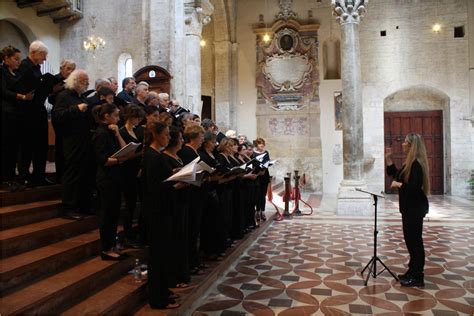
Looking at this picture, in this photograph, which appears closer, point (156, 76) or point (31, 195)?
point (31, 195)

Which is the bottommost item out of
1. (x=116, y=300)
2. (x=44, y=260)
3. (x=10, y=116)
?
(x=116, y=300)

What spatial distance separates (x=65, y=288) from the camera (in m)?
3.23

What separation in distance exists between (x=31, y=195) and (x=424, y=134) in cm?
1441

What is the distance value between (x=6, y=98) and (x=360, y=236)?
20.5 feet

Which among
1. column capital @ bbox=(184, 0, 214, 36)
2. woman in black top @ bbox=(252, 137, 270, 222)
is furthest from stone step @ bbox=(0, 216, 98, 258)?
column capital @ bbox=(184, 0, 214, 36)

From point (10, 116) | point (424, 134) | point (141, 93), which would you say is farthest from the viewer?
point (424, 134)

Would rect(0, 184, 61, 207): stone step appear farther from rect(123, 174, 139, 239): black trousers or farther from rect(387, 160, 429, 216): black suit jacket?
rect(387, 160, 429, 216): black suit jacket

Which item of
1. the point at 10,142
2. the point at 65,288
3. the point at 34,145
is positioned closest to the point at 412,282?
the point at 65,288

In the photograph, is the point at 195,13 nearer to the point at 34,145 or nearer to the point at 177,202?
the point at 34,145

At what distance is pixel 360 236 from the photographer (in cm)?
775

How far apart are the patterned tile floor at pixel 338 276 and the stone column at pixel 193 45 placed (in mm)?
4040

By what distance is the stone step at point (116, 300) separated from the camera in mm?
3227

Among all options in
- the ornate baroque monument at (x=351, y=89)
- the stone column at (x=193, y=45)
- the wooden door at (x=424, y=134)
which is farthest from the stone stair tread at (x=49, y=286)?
the wooden door at (x=424, y=134)

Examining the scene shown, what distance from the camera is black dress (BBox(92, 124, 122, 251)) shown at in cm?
391
